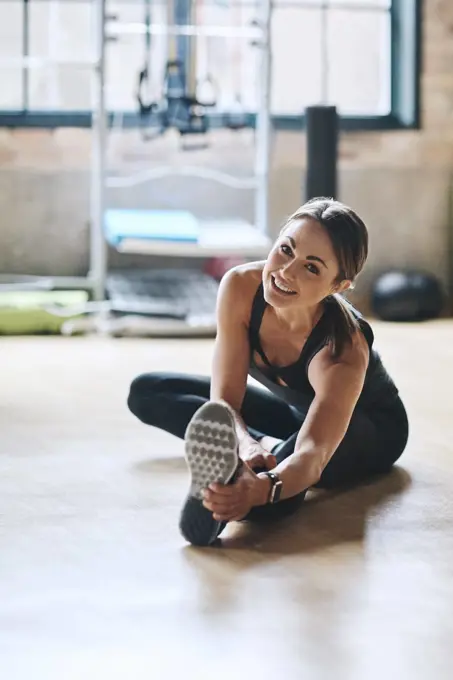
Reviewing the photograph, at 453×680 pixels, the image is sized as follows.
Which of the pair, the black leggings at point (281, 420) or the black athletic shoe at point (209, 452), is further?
the black leggings at point (281, 420)

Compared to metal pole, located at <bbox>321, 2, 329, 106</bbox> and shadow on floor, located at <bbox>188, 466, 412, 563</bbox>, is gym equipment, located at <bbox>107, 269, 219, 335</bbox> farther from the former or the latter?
shadow on floor, located at <bbox>188, 466, 412, 563</bbox>

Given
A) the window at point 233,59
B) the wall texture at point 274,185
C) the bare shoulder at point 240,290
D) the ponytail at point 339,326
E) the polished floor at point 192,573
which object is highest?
the window at point 233,59

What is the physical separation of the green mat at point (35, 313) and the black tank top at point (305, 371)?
2148 mm

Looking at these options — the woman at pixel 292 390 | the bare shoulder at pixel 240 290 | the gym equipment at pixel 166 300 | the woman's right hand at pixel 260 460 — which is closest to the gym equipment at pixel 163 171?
the gym equipment at pixel 166 300

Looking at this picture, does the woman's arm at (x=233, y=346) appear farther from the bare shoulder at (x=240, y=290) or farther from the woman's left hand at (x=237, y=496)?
the woman's left hand at (x=237, y=496)

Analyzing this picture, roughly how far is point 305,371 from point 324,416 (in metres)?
0.15

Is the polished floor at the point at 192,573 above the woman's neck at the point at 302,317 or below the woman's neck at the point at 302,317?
below

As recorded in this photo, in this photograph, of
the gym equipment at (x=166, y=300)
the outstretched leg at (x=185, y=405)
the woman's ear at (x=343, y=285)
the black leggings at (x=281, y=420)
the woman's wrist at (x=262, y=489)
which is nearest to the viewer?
the woman's wrist at (x=262, y=489)

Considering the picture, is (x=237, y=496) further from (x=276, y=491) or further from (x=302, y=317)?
(x=302, y=317)

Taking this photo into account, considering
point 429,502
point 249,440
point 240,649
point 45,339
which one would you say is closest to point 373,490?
point 429,502

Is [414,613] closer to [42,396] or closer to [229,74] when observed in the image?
[42,396]

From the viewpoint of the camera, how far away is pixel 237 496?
152 cm

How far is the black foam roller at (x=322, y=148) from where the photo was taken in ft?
12.9

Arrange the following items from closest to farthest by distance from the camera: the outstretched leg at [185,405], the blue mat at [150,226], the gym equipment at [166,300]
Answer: the outstretched leg at [185,405] < the blue mat at [150,226] < the gym equipment at [166,300]
